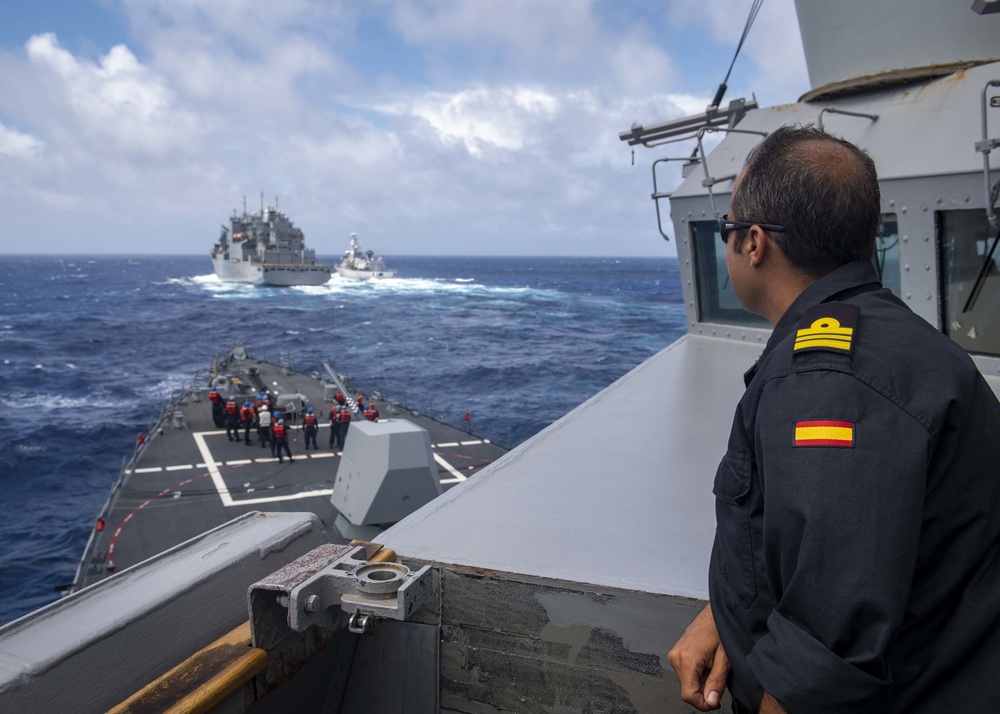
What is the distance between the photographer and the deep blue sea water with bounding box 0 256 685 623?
18.1 meters

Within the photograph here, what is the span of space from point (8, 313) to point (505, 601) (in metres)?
75.5

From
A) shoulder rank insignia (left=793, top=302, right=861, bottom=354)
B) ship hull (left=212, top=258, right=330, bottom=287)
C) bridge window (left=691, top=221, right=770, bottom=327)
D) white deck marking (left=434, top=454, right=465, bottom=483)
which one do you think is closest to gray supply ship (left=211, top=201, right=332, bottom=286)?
ship hull (left=212, top=258, right=330, bottom=287)

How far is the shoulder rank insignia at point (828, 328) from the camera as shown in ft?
3.86

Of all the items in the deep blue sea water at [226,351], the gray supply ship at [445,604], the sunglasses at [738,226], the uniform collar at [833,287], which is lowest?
the deep blue sea water at [226,351]

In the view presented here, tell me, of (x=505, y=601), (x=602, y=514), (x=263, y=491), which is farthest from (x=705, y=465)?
(x=263, y=491)

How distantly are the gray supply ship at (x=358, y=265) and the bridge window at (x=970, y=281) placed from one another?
8816 cm

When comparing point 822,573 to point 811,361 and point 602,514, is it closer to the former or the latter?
point 811,361

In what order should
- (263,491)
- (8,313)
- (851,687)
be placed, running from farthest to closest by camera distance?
(8,313)
(263,491)
(851,687)

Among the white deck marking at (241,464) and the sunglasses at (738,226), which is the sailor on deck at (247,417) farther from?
the sunglasses at (738,226)

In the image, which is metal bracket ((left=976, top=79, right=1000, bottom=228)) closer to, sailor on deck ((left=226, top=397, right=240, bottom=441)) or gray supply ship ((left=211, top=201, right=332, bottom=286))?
sailor on deck ((left=226, top=397, right=240, bottom=441))

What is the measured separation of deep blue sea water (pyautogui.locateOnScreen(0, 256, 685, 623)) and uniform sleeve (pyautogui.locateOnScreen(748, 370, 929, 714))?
14.2 metres

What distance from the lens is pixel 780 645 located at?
115cm

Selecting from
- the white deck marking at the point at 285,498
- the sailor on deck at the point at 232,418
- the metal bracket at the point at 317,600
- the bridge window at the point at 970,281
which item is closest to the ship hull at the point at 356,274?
the sailor on deck at the point at 232,418

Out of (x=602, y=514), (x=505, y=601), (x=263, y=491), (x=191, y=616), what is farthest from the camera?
(x=263, y=491)
